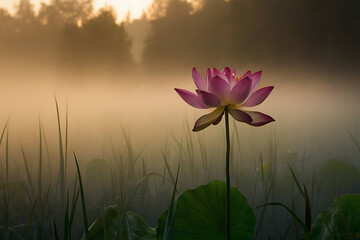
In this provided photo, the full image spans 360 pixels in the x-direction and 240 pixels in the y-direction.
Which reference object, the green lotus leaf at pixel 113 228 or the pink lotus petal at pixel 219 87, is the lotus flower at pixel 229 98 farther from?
the green lotus leaf at pixel 113 228

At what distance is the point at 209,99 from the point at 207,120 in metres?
0.02

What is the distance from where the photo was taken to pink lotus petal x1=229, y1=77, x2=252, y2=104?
0.35 metres

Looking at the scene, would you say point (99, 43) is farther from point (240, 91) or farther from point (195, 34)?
point (240, 91)

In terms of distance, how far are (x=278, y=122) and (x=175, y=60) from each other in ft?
1.01

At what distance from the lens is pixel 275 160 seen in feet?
2.76

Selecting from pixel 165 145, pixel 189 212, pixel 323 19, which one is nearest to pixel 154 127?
pixel 165 145

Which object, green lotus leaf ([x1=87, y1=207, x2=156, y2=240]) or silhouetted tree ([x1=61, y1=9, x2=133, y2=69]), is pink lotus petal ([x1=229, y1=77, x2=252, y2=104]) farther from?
silhouetted tree ([x1=61, y1=9, x2=133, y2=69])

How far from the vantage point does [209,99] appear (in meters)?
0.36

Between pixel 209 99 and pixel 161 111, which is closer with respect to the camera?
pixel 209 99

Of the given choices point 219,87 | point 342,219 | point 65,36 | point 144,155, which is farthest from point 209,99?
point 65,36

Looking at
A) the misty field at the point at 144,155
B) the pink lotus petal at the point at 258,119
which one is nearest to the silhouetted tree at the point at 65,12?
the misty field at the point at 144,155

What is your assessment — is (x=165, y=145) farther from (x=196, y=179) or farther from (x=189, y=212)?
(x=189, y=212)

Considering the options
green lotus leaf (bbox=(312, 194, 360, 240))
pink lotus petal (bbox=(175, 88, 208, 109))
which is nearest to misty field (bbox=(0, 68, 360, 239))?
green lotus leaf (bbox=(312, 194, 360, 240))

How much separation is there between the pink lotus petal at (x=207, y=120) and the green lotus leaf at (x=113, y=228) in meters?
0.18
